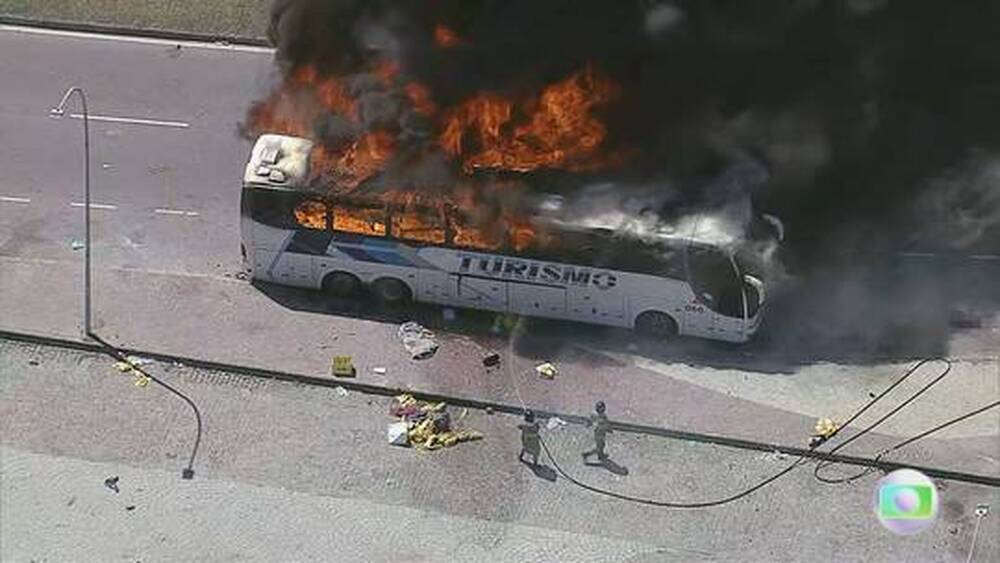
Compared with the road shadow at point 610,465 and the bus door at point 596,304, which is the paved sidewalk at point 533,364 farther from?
the road shadow at point 610,465

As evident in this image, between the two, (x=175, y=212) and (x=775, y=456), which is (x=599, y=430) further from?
(x=175, y=212)

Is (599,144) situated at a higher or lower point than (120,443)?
higher

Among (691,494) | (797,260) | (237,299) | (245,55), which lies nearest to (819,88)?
(797,260)

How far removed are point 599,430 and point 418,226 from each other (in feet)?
14.5

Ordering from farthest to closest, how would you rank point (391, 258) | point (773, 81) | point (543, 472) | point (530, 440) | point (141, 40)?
1. point (141, 40)
2. point (773, 81)
3. point (391, 258)
4. point (543, 472)
5. point (530, 440)

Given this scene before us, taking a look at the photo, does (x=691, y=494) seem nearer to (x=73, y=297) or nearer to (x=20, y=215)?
(x=73, y=297)

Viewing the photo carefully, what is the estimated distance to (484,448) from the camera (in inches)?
742

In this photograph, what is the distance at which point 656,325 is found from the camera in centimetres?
2069

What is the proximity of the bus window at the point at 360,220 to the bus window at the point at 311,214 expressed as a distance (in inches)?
7.7

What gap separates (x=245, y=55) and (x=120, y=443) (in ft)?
37.3

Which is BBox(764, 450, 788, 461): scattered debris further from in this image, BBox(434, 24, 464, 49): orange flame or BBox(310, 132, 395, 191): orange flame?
BBox(434, 24, 464, 49): orange flame

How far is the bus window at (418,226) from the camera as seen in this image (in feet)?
66.4

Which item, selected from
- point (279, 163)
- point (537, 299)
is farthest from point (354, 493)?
point (279, 163)

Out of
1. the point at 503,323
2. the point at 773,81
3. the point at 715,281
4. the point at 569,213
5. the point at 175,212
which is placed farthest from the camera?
the point at 175,212
